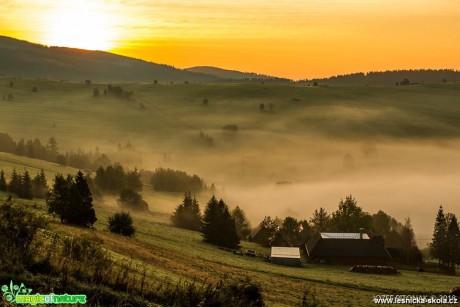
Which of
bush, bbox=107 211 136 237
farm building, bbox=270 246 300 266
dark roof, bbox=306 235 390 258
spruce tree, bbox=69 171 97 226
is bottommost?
farm building, bbox=270 246 300 266

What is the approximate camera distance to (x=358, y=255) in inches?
3462

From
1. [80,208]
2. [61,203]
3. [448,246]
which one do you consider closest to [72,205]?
[80,208]

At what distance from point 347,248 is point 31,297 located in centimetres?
8212

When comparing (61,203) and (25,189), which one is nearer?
(61,203)

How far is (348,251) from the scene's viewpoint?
290 feet

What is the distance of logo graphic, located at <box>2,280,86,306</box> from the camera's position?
12.1m

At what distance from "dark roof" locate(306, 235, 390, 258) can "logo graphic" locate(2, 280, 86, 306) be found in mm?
77873

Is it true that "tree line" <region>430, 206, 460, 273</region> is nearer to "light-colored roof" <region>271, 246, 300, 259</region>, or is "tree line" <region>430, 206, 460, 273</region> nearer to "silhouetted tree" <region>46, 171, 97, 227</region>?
"light-colored roof" <region>271, 246, 300, 259</region>

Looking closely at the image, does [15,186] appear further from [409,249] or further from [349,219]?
[409,249]

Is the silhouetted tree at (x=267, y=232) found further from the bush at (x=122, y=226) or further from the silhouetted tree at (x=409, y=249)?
the bush at (x=122, y=226)

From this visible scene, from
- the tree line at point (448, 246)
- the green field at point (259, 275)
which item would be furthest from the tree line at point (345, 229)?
the green field at point (259, 275)

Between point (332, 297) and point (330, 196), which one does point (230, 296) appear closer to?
point (332, 297)

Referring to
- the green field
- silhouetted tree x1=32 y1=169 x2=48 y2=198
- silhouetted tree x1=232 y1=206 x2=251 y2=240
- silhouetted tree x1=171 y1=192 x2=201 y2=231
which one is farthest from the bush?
silhouetted tree x1=232 y1=206 x2=251 y2=240

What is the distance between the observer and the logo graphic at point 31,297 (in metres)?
12.1
